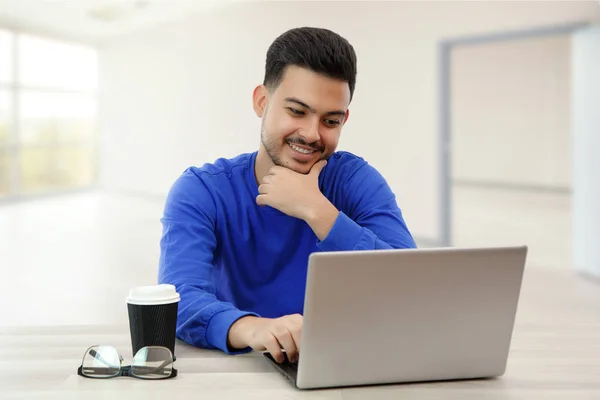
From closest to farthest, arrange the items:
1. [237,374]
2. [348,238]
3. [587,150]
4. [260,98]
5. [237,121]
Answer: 1. [237,374]
2. [348,238]
3. [260,98]
4. [587,150]
5. [237,121]

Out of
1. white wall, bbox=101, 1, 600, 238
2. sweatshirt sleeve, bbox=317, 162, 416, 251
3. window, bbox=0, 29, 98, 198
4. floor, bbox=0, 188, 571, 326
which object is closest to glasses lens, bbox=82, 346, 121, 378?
sweatshirt sleeve, bbox=317, 162, 416, 251

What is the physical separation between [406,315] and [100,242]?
619cm

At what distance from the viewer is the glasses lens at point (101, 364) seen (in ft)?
3.68

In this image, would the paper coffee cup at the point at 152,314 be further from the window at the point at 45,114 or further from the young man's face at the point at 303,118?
the window at the point at 45,114

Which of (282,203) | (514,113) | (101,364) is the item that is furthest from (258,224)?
(514,113)

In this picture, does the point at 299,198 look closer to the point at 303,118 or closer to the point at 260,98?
the point at 303,118

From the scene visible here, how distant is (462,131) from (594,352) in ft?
42.4

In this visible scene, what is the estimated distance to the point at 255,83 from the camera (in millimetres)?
9555

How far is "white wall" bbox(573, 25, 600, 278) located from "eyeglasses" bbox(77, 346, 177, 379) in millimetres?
4745

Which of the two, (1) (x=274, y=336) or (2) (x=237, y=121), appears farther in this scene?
(2) (x=237, y=121)

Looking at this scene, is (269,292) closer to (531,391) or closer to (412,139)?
(531,391)

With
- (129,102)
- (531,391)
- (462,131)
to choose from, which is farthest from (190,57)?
(531,391)

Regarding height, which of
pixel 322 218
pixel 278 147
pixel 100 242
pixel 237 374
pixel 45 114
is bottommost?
pixel 100 242

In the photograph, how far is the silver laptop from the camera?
1.00 metres
